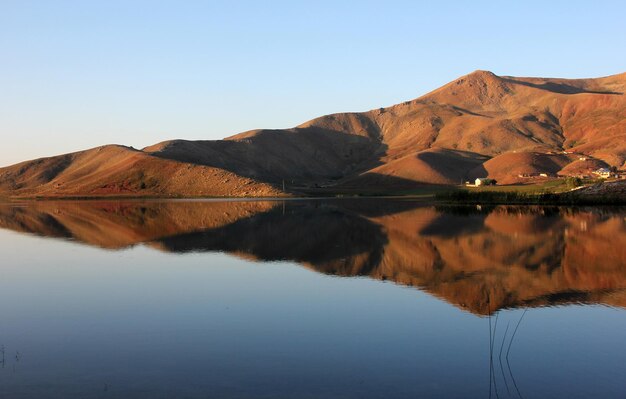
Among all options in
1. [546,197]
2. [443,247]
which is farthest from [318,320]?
[546,197]

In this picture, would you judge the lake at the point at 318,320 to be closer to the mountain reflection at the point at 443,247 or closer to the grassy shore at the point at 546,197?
the mountain reflection at the point at 443,247

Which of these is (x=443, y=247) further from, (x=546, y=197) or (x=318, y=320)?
(x=546, y=197)

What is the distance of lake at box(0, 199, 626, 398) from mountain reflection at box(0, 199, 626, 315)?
0.75 ft

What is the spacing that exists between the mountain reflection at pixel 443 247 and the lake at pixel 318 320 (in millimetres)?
230

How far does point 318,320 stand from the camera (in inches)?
787

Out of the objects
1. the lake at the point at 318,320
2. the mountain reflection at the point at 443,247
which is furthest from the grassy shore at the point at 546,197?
the lake at the point at 318,320

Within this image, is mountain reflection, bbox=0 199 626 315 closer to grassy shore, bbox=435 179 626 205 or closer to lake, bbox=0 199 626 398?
lake, bbox=0 199 626 398

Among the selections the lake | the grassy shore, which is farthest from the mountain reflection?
the grassy shore

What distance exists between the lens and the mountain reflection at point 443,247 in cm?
2556

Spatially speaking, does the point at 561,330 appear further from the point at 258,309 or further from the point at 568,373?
the point at 258,309

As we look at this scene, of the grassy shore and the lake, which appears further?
the grassy shore

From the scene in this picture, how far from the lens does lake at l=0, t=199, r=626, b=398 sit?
45.5 feet

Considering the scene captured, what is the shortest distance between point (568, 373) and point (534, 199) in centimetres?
8541

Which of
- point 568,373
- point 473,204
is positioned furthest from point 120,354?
point 473,204
